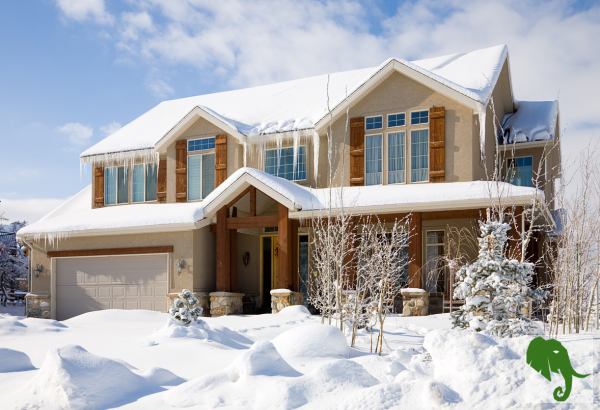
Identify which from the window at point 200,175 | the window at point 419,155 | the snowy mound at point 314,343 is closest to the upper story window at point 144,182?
the window at point 200,175

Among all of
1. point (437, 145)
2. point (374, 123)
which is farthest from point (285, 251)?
point (437, 145)

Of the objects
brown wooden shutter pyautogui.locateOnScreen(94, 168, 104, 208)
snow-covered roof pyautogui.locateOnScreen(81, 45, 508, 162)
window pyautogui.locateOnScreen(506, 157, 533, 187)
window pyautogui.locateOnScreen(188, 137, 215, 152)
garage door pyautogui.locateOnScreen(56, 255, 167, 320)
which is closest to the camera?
snow-covered roof pyautogui.locateOnScreen(81, 45, 508, 162)

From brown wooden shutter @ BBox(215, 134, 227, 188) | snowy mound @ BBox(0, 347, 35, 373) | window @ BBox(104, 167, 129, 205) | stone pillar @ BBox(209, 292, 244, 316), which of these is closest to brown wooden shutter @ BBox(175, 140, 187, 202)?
brown wooden shutter @ BBox(215, 134, 227, 188)

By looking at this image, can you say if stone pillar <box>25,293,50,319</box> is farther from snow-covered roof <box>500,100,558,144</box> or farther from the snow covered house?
snow-covered roof <box>500,100,558,144</box>

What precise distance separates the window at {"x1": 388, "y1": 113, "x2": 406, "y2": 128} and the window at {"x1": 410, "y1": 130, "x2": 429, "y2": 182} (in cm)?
39

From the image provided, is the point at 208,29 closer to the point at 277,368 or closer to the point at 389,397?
the point at 277,368

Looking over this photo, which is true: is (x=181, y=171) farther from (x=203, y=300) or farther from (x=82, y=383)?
(x=82, y=383)

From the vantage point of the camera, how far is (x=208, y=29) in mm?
10461

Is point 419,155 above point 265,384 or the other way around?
above

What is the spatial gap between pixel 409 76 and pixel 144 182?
339 inches

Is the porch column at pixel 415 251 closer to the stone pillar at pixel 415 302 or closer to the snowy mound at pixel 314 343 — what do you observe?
the stone pillar at pixel 415 302

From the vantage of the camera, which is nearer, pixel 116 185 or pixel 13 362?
pixel 13 362

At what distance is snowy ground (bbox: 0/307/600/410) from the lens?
160 inches

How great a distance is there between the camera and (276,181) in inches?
525
